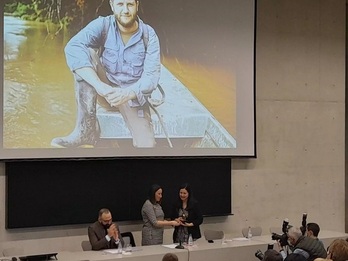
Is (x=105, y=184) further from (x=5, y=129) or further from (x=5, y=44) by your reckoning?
(x=5, y=44)

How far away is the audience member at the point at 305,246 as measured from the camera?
682cm

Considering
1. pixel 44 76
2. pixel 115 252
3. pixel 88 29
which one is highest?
pixel 88 29

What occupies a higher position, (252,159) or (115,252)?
(252,159)

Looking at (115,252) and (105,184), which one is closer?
(115,252)

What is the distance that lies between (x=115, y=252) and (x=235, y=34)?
4.36 meters

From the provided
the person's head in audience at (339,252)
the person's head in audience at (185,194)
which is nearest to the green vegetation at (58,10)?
the person's head in audience at (185,194)

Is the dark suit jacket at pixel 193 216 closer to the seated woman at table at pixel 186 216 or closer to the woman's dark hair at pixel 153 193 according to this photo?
the seated woman at table at pixel 186 216

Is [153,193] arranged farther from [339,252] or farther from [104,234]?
[339,252]

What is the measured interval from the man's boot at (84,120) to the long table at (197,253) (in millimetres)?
1787

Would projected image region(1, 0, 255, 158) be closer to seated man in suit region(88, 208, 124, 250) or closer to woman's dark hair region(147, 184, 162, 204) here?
woman's dark hair region(147, 184, 162, 204)

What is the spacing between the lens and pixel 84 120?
30.7 feet

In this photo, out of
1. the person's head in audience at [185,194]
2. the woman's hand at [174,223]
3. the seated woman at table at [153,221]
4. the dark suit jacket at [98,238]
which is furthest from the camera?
the person's head in audience at [185,194]

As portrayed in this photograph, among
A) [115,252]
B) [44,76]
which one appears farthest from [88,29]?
[115,252]

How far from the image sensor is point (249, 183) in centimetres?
1107
